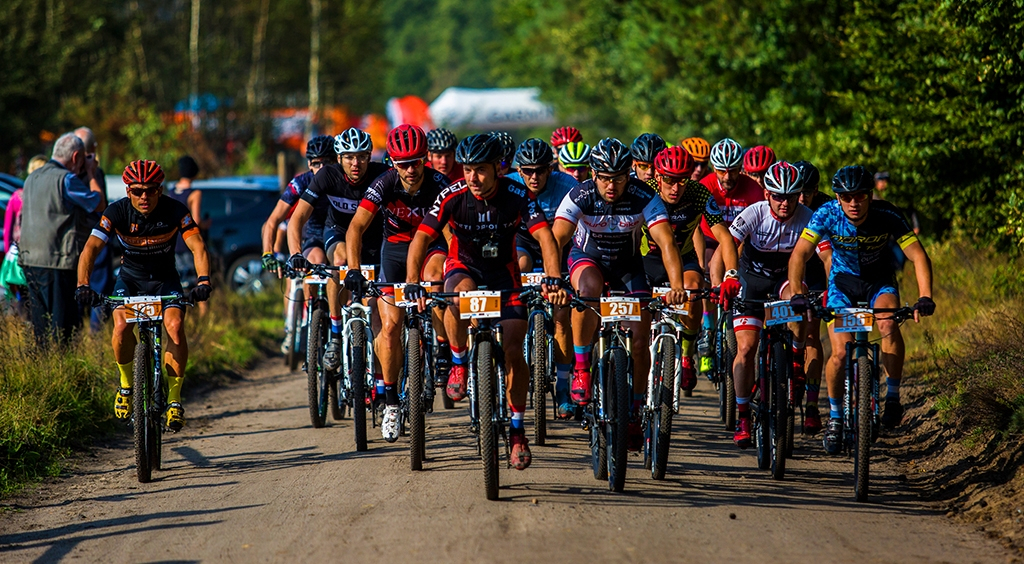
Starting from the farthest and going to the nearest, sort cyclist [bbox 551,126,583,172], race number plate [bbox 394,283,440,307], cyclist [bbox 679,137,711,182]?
cyclist [bbox 551,126,583,172], cyclist [bbox 679,137,711,182], race number plate [bbox 394,283,440,307]

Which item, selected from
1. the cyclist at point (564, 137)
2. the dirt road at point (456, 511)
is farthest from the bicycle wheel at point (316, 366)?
the cyclist at point (564, 137)

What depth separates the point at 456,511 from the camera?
675 cm

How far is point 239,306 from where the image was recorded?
15805mm

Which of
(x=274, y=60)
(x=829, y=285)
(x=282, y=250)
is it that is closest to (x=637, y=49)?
(x=282, y=250)

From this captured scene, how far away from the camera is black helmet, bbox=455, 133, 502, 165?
7465 mm

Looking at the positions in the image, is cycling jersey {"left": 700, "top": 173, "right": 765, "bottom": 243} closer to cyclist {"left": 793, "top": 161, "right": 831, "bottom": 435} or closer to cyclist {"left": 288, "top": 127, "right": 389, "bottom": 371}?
cyclist {"left": 793, "top": 161, "right": 831, "bottom": 435}

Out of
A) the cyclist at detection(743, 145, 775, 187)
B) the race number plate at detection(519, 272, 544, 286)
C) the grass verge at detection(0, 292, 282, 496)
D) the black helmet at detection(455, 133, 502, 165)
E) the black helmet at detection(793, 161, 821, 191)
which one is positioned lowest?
the grass verge at detection(0, 292, 282, 496)

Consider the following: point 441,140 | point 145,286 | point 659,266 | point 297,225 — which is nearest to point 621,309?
point 441,140

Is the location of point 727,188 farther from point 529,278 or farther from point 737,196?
point 529,278

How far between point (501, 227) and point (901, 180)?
699 cm

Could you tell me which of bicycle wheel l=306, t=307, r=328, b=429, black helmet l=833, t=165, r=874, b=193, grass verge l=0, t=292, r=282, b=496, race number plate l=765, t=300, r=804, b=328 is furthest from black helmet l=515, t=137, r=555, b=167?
grass verge l=0, t=292, r=282, b=496

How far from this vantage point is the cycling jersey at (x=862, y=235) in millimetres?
7953

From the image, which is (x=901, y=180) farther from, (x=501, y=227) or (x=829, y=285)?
(x=501, y=227)

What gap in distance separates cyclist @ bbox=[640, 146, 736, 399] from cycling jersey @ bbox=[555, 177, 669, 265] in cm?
89
